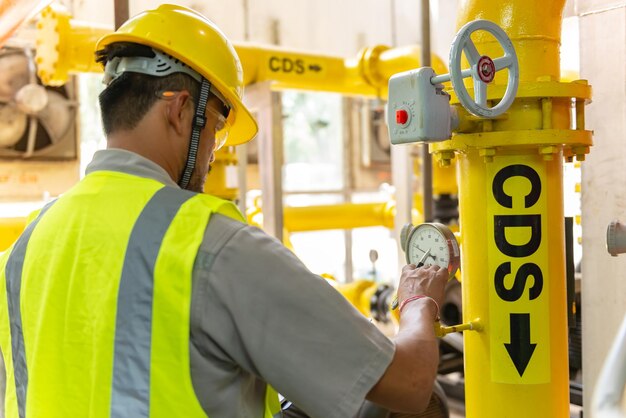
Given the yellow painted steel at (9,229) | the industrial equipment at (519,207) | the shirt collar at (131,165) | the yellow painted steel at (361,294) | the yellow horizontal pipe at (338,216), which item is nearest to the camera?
the shirt collar at (131,165)

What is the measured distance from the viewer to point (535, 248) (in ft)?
5.69

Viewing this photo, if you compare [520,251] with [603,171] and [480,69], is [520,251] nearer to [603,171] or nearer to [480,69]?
[480,69]

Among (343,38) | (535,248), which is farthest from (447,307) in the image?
(343,38)

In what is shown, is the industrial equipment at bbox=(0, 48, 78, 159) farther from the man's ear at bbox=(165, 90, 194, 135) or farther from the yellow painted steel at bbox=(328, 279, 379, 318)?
the man's ear at bbox=(165, 90, 194, 135)

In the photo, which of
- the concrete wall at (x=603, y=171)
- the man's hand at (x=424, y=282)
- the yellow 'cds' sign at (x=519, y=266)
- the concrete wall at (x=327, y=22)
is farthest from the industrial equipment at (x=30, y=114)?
the man's hand at (x=424, y=282)

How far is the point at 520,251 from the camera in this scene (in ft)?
5.69

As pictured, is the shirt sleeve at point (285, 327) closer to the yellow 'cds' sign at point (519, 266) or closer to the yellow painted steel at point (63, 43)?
the yellow 'cds' sign at point (519, 266)

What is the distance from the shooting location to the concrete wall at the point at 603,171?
2.31m

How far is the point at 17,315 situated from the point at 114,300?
263 millimetres

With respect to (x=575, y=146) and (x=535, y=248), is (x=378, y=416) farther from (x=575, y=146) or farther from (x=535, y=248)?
(x=575, y=146)

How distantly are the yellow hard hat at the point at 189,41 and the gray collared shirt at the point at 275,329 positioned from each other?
35 cm

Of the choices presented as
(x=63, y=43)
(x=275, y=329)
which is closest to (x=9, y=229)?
(x=63, y=43)

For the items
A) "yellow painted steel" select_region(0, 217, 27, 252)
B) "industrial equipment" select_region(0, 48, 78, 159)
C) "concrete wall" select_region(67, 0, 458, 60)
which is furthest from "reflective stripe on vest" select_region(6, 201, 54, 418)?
"concrete wall" select_region(67, 0, 458, 60)

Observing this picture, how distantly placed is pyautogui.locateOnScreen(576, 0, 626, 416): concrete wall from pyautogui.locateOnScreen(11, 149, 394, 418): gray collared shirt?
154 cm
